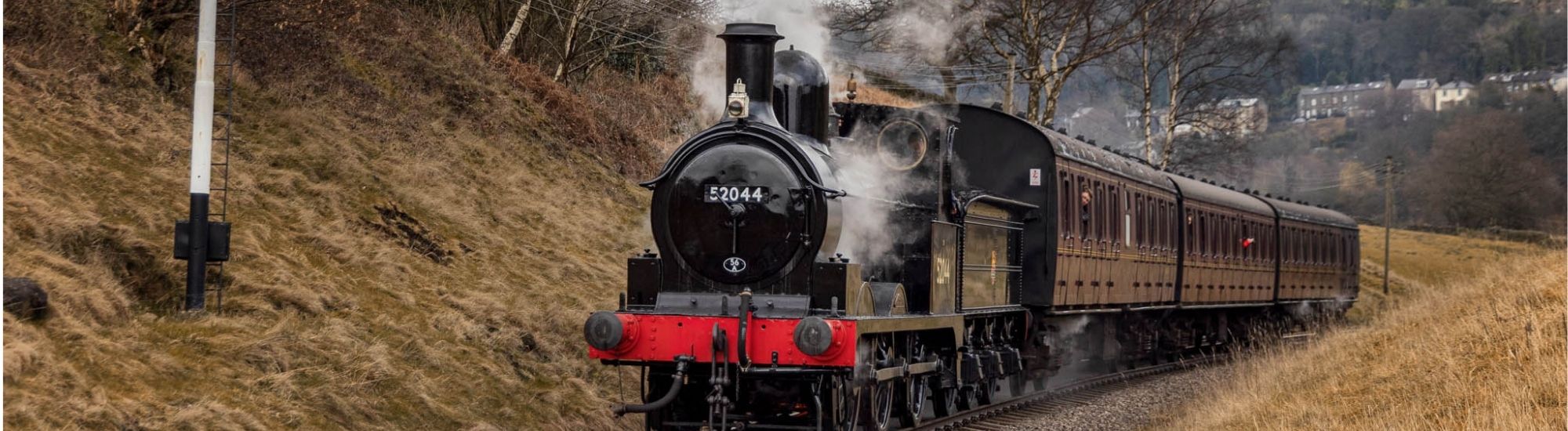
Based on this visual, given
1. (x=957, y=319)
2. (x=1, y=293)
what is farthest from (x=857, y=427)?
(x=1, y=293)

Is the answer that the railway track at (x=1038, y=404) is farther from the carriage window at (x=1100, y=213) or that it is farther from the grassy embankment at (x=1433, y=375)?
the carriage window at (x=1100, y=213)

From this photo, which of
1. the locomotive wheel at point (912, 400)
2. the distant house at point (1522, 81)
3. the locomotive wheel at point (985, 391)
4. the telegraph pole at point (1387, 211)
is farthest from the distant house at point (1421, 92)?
the locomotive wheel at point (912, 400)

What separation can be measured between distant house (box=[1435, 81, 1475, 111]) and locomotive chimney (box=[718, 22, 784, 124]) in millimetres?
56768

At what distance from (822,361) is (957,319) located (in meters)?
2.58

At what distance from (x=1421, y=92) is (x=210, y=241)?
76.3 metres

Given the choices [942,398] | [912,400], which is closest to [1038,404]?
[942,398]

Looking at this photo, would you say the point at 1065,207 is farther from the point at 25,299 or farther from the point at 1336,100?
the point at 1336,100

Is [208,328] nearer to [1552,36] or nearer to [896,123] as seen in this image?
[896,123]

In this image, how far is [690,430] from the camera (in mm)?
A: 9977

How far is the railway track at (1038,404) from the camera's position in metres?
12.3

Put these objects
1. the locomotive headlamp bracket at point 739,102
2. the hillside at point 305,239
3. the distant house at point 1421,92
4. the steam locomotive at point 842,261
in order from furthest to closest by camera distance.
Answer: the distant house at point 1421,92 → the locomotive headlamp bracket at point 739,102 → the steam locomotive at point 842,261 → the hillside at point 305,239

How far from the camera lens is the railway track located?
40.5 ft

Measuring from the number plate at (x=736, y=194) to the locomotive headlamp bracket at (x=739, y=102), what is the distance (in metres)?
0.51

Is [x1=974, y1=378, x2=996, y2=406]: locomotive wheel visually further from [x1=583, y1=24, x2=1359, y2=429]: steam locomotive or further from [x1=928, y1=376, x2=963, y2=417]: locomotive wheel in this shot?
[x1=928, y1=376, x2=963, y2=417]: locomotive wheel
